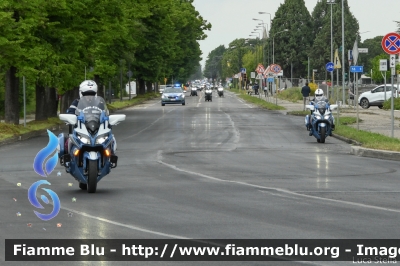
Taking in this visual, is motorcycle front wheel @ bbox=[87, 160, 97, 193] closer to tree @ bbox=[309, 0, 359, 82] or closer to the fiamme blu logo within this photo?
the fiamme blu logo

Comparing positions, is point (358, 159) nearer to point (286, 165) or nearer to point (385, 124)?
point (286, 165)

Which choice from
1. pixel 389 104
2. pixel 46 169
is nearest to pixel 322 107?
pixel 46 169

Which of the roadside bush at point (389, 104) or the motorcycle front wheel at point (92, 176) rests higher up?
the motorcycle front wheel at point (92, 176)

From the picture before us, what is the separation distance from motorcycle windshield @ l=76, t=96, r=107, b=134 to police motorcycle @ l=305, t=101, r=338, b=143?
1525cm

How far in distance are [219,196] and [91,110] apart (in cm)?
248

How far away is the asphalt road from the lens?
10773mm

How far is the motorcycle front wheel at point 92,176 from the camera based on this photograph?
14.7 m

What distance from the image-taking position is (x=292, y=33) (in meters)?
156

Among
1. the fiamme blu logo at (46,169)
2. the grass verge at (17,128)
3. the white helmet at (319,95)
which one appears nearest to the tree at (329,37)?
the grass verge at (17,128)

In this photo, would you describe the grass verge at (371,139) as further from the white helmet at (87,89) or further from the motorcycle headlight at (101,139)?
the motorcycle headlight at (101,139)

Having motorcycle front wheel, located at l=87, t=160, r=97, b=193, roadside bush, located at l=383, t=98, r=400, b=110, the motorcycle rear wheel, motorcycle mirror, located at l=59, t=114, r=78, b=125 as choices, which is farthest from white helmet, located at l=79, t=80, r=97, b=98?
roadside bush, located at l=383, t=98, r=400, b=110

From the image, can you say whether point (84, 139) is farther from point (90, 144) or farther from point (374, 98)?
point (374, 98)

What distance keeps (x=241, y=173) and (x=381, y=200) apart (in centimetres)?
515

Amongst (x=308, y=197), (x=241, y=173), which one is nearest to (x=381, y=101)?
(x=241, y=173)
